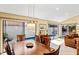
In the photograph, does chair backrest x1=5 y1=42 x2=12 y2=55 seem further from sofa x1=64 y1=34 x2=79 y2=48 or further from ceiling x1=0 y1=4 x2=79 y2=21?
sofa x1=64 y1=34 x2=79 y2=48

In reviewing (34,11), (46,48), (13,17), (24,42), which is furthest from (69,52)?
(13,17)

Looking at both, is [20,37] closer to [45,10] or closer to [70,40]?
[45,10]

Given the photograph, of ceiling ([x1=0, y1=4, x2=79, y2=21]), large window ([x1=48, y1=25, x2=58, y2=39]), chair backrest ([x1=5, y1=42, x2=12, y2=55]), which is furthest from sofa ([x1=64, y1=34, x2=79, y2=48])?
chair backrest ([x1=5, y1=42, x2=12, y2=55])

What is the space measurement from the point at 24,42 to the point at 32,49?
0.26 metres

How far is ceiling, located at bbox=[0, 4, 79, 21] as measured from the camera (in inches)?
109

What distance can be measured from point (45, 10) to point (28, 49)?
3.37 feet

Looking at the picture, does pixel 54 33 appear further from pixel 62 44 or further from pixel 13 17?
pixel 13 17

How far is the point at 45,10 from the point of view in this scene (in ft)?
9.27

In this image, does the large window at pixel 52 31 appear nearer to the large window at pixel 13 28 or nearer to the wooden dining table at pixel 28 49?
the wooden dining table at pixel 28 49

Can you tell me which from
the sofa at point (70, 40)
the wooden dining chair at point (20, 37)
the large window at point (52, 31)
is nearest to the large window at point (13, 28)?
the wooden dining chair at point (20, 37)

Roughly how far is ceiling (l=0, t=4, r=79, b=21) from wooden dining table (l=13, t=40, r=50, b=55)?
2.38 feet

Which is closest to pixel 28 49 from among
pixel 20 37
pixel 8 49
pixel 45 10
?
pixel 20 37

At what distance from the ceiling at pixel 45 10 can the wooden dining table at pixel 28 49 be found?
725 millimetres

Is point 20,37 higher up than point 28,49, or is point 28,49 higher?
point 20,37
